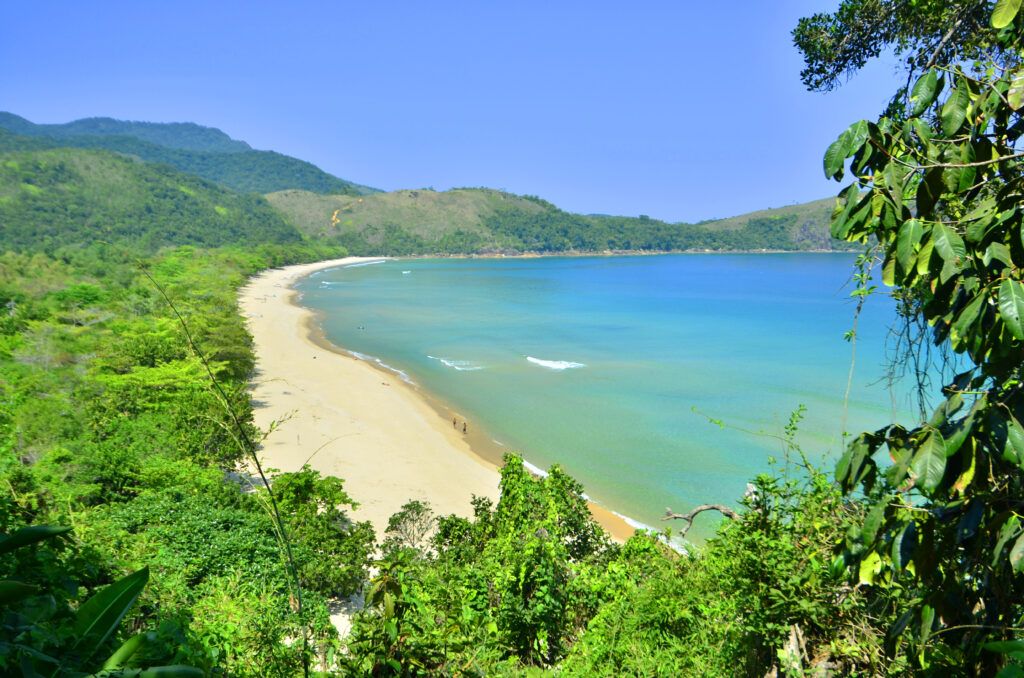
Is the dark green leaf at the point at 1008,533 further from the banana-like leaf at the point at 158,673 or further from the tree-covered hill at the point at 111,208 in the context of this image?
the tree-covered hill at the point at 111,208

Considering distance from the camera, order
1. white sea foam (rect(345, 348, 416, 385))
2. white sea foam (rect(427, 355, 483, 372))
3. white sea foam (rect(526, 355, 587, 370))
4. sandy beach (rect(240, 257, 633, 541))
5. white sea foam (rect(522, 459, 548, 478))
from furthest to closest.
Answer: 1. white sea foam (rect(526, 355, 587, 370))
2. white sea foam (rect(427, 355, 483, 372))
3. white sea foam (rect(345, 348, 416, 385))
4. white sea foam (rect(522, 459, 548, 478))
5. sandy beach (rect(240, 257, 633, 541))

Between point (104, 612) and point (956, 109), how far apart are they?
10.4 ft

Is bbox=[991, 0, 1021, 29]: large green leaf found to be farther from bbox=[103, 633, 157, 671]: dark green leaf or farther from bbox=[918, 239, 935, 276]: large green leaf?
bbox=[103, 633, 157, 671]: dark green leaf

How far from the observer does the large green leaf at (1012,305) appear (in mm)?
1480

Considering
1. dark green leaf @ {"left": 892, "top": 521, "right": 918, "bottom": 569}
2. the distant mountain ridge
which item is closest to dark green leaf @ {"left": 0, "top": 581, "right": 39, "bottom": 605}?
dark green leaf @ {"left": 892, "top": 521, "right": 918, "bottom": 569}

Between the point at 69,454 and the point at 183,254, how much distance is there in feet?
233

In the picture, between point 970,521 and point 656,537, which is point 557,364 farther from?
point 970,521

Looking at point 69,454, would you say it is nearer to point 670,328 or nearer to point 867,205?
point 867,205

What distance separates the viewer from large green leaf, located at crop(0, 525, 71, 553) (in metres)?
1.25

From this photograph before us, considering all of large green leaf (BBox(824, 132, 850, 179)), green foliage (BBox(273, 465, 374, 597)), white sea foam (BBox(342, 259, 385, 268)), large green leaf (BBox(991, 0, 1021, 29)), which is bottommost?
green foliage (BBox(273, 465, 374, 597))

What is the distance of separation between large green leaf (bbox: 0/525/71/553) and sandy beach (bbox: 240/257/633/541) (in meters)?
8.21

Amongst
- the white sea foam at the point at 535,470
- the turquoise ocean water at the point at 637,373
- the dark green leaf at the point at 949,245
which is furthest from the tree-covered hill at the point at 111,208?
the dark green leaf at the point at 949,245

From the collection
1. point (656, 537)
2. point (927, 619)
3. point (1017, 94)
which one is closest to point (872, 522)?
point (927, 619)

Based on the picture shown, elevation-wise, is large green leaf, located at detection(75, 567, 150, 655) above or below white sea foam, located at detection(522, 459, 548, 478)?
above
